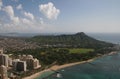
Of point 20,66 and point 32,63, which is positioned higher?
point 32,63

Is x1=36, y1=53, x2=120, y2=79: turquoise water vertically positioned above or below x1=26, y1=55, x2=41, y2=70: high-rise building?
below

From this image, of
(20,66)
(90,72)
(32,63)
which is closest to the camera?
(90,72)

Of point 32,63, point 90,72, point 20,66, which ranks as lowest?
point 90,72

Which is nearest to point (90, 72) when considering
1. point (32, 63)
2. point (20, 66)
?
point (32, 63)

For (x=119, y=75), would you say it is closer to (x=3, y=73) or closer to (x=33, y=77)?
(x=33, y=77)

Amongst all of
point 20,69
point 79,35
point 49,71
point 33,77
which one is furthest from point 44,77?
point 79,35

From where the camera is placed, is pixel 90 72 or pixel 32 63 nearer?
pixel 90 72

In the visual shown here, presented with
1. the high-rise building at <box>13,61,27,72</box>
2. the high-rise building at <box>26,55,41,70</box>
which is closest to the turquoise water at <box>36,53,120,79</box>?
the high-rise building at <box>26,55,41,70</box>

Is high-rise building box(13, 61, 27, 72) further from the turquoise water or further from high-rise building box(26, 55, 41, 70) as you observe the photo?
the turquoise water

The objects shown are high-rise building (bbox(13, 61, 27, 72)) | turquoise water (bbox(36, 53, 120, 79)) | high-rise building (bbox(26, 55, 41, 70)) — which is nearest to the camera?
turquoise water (bbox(36, 53, 120, 79))

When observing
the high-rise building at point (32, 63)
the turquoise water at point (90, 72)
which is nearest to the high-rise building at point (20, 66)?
the high-rise building at point (32, 63)

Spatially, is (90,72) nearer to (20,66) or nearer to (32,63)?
(32,63)

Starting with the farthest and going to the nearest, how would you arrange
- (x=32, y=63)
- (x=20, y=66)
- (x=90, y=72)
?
(x=32, y=63), (x=20, y=66), (x=90, y=72)
